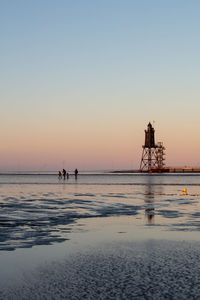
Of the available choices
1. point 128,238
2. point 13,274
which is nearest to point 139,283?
point 13,274

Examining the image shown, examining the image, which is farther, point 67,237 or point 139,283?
point 67,237

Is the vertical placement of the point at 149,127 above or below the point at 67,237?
above

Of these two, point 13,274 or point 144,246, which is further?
point 144,246

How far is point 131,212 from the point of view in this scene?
1959 centimetres

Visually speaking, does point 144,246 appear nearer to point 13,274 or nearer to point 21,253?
point 21,253

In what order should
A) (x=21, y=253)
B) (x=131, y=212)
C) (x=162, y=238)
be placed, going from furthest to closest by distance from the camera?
(x=131, y=212) → (x=162, y=238) → (x=21, y=253)

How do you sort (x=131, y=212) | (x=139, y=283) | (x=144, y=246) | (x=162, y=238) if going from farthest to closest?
(x=131, y=212) < (x=162, y=238) < (x=144, y=246) < (x=139, y=283)

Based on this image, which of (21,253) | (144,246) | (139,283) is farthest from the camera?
(144,246)

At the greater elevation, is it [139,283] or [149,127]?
[149,127]

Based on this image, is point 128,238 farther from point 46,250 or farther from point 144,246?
point 46,250

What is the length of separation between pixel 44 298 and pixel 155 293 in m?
1.89

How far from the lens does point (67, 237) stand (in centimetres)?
1214

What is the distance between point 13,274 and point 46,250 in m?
2.41

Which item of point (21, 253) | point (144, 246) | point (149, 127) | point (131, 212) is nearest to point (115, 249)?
point (144, 246)
